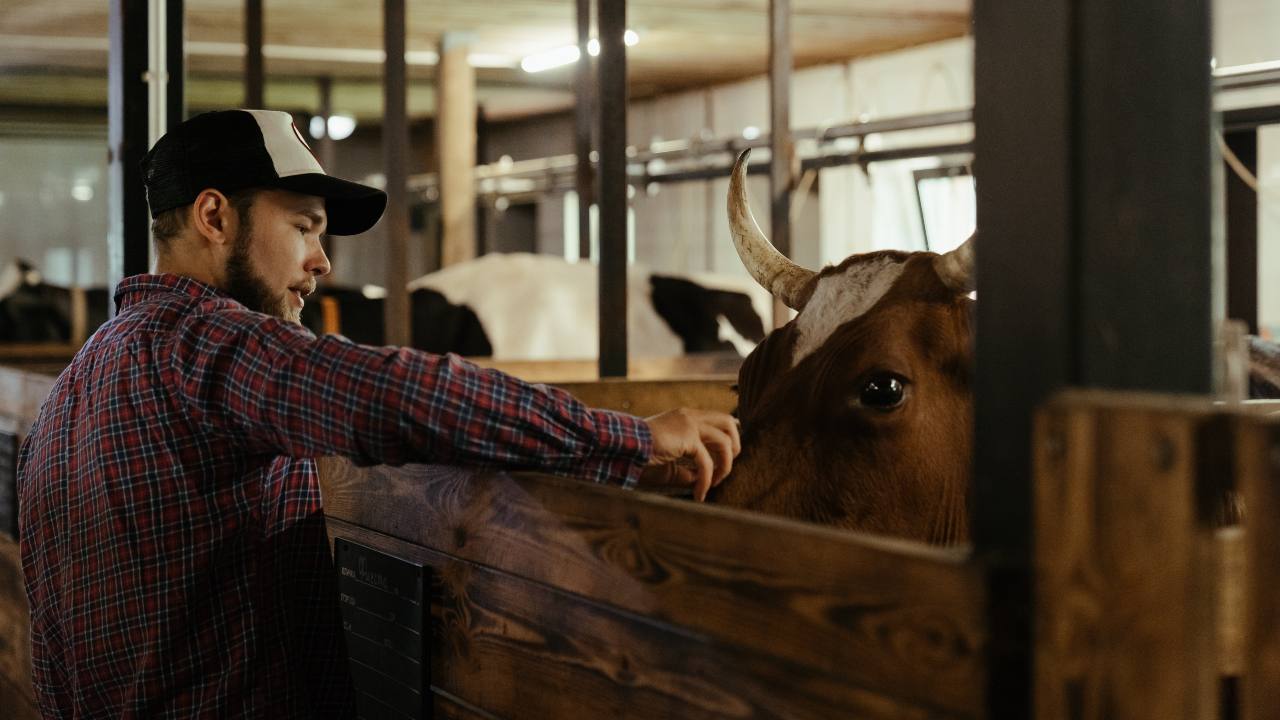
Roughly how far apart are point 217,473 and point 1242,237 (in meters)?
3.37

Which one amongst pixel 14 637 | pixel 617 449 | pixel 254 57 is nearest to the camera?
pixel 617 449

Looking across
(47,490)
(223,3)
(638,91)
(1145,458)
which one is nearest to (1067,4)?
(1145,458)

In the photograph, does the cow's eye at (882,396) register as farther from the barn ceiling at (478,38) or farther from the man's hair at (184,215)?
the barn ceiling at (478,38)

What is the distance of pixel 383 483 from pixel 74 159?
18966 mm

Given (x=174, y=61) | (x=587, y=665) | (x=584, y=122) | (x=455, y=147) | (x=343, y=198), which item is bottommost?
(x=587, y=665)

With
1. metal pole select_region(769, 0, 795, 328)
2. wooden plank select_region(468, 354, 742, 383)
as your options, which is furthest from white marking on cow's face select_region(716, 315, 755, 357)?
metal pole select_region(769, 0, 795, 328)

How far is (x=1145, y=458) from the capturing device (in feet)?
3.42

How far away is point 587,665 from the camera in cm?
165

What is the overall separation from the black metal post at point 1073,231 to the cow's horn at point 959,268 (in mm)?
1148

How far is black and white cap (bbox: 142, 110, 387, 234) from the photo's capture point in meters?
2.06

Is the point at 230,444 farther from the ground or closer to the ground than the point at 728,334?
closer to the ground

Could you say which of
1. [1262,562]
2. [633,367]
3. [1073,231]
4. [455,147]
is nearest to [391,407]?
[1073,231]

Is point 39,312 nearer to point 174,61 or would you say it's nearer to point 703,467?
point 174,61

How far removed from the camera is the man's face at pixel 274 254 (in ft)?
6.81
